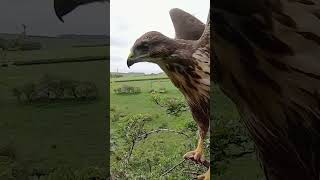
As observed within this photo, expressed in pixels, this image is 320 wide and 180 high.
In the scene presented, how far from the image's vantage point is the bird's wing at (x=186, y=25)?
2475 millimetres

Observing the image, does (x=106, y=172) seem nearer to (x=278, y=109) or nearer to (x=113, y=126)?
(x=113, y=126)

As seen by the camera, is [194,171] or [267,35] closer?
[267,35]

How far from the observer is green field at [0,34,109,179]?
234 centimetres

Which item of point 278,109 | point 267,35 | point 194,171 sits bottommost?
point 194,171

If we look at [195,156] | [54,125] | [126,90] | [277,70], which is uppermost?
[277,70]

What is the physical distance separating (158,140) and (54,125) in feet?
1.70

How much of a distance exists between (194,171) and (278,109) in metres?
0.53

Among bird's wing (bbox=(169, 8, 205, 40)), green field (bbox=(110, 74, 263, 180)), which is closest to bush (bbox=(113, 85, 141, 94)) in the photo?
green field (bbox=(110, 74, 263, 180))

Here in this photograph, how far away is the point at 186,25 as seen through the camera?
8.18 ft

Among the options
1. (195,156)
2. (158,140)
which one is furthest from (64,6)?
(195,156)

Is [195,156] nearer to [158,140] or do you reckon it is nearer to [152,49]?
[158,140]

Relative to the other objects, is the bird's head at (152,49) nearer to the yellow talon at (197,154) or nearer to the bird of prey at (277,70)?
the bird of prey at (277,70)

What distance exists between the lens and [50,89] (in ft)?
7.83

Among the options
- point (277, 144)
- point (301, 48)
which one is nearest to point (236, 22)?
point (301, 48)
